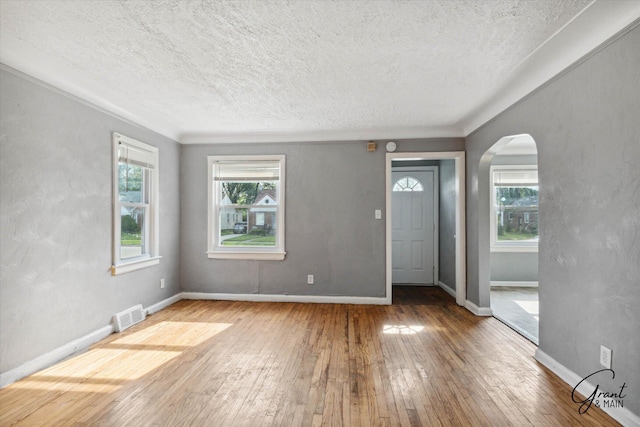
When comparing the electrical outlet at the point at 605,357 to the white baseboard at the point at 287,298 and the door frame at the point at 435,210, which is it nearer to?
the white baseboard at the point at 287,298

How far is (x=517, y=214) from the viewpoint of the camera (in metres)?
5.83

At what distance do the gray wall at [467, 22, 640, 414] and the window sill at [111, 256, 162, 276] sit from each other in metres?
4.19

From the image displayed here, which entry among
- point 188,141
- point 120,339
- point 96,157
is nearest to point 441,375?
point 120,339

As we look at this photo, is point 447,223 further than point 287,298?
Yes

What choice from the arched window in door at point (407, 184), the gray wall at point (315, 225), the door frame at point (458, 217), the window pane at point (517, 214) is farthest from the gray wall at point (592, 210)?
the window pane at point (517, 214)

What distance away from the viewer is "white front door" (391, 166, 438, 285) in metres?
5.74

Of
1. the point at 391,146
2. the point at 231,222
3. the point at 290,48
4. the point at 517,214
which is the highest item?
the point at 290,48

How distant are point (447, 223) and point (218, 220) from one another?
12.2 feet

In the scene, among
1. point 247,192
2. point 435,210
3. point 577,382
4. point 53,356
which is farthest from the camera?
point 435,210

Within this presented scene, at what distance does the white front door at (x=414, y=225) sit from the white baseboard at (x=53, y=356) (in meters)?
4.49

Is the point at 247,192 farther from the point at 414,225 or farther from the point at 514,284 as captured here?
the point at 514,284

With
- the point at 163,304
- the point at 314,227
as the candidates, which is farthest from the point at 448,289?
the point at 163,304

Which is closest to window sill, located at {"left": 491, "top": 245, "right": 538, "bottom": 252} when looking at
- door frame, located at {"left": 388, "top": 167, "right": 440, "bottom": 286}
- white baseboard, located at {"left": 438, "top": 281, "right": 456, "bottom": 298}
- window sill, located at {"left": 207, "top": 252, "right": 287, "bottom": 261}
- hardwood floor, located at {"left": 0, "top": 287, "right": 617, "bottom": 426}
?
door frame, located at {"left": 388, "top": 167, "right": 440, "bottom": 286}

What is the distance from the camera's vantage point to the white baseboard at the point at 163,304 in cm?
407
